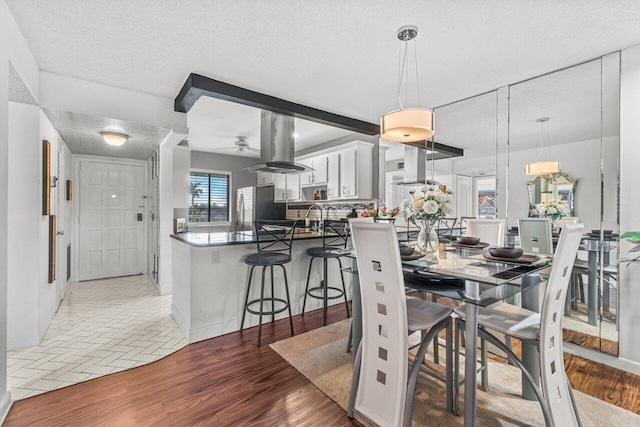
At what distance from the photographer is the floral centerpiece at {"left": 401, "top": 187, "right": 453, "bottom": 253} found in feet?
6.42

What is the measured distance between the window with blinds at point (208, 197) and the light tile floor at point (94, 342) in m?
2.96

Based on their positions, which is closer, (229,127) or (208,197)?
(229,127)

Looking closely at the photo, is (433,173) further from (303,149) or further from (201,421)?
(201,421)

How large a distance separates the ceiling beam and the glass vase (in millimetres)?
2221

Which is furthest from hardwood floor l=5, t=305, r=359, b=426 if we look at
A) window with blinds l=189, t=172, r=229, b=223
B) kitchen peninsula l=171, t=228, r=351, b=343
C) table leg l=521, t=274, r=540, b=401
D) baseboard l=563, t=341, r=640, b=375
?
window with blinds l=189, t=172, r=229, b=223

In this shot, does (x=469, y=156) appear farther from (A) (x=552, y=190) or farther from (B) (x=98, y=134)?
(B) (x=98, y=134)

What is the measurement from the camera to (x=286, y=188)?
6.45 meters

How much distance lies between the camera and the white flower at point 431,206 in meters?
1.92

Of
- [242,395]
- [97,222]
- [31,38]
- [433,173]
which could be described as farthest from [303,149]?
[242,395]

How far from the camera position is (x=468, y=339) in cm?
141

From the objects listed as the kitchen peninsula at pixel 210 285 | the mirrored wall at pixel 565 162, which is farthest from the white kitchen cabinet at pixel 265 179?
the mirrored wall at pixel 565 162

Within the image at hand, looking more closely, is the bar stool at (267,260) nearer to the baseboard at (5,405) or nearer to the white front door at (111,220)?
the baseboard at (5,405)

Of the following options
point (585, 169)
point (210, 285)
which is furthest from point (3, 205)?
point (585, 169)

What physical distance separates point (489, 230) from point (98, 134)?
466cm
